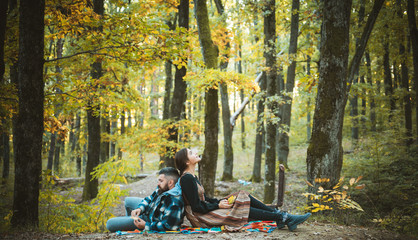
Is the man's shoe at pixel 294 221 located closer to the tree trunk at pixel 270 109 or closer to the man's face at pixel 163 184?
the man's face at pixel 163 184

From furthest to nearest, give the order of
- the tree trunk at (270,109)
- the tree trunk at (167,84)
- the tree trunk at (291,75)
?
the tree trunk at (167,84) → the tree trunk at (291,75) → the tree trunk at (270,109)

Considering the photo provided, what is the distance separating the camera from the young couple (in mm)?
3832

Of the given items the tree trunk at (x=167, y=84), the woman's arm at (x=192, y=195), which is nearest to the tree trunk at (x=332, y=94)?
the woman's arm at (x=192, y=195)

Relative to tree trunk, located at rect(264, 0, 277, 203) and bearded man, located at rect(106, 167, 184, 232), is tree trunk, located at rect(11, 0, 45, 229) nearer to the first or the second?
bearded man, located at rect(106, 167, 184, 232)

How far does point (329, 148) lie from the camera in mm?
5316

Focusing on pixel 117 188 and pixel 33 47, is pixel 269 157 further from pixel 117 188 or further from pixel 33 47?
pixel 33 47

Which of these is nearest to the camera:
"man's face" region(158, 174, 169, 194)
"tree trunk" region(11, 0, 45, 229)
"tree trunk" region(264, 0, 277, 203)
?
"man's face" region(158, 174, 169, 194)

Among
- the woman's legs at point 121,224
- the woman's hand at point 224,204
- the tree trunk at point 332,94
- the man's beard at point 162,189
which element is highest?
the tree trunk at point 332,94

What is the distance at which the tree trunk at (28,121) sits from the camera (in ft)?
14.3

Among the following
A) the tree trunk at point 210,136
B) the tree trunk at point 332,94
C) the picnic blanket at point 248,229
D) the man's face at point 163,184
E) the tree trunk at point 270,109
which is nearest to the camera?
the picnic blanket at point 248,229

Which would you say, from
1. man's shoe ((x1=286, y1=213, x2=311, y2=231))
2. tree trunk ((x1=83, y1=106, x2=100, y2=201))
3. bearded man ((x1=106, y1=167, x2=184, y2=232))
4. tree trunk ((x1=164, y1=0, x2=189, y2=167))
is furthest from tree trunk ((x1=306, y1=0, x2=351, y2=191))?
tree trunk ((x1=83, y1=106, x2=100, y2=201))

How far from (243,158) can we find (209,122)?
14.8 meters

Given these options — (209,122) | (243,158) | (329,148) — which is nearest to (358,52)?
(329,148)

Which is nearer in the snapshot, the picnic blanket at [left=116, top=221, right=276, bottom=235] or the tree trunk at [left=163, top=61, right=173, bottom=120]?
the picnic blanket at [left=116, top=221, right=276, bottom=235]
